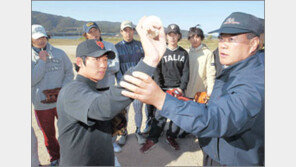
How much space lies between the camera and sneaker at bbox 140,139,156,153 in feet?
14.6

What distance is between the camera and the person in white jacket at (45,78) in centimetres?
348

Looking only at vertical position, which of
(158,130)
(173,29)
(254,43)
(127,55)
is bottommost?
(158,130)

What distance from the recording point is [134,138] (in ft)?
16.4

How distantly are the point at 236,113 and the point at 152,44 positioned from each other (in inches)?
30.0

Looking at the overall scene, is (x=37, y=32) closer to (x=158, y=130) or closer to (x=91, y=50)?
(x=91, y=50)

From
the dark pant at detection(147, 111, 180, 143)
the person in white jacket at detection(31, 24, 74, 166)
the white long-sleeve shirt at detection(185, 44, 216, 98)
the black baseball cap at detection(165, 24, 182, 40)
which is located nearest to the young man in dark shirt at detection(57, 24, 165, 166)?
the person in white jacket at detection(31, 24, 74, 166)

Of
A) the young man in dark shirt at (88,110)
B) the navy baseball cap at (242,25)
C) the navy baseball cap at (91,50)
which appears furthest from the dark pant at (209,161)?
the navy baseball cap at (91,50)

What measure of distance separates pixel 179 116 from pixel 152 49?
1.63ft

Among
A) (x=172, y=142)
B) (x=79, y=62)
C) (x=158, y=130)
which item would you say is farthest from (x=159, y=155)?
(x=79, y=62)

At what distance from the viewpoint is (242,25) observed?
1813 millimetres

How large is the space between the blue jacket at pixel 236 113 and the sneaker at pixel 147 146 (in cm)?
292

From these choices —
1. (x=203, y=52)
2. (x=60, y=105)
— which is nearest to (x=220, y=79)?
(x=60, y=105)

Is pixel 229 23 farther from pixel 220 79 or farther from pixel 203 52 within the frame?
pixel 203 52

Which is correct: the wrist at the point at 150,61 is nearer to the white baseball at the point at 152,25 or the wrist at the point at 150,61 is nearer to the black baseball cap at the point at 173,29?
the white baseball at the point at 152,25
